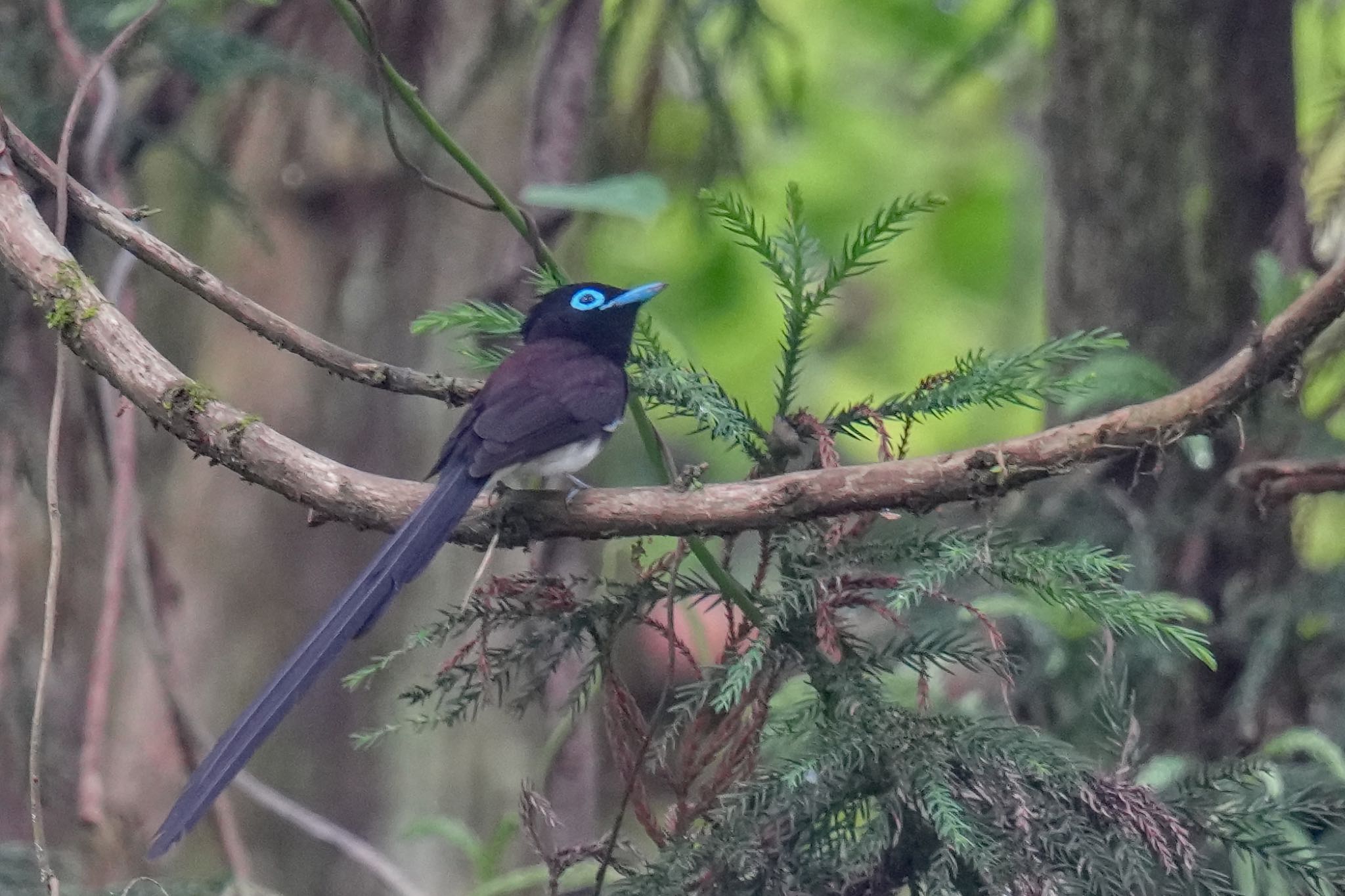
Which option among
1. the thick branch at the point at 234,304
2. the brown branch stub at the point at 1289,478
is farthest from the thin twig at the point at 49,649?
the brown branch stub at the point at 1289,478

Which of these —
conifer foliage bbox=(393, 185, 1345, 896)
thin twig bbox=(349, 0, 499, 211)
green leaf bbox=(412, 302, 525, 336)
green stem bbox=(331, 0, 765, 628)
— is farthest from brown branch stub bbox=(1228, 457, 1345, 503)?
thin twig bbox=(349, 0, 499, 211)

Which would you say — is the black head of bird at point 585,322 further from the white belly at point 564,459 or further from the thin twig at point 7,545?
the thin twig at point 7,545

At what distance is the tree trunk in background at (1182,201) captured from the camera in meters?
3.16

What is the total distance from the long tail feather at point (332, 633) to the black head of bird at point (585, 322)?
2.46ft

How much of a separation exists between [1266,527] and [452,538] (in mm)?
2122

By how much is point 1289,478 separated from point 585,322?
156 centimetres

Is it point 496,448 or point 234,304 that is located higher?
point 234,304

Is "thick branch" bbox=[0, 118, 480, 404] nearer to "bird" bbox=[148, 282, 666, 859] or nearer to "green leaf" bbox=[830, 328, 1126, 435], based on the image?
"bird" bbox=[148, 282, 666, 859]

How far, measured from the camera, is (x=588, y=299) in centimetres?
279

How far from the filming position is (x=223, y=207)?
4.11m

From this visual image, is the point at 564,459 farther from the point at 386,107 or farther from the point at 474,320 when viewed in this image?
the point at 386,107

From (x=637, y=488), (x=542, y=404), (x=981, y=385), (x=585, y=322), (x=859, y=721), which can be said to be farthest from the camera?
(x=585, y=322)

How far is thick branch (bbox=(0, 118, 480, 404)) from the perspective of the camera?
6.92 ft

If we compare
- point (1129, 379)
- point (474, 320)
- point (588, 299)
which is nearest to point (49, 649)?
point (474, 320)
